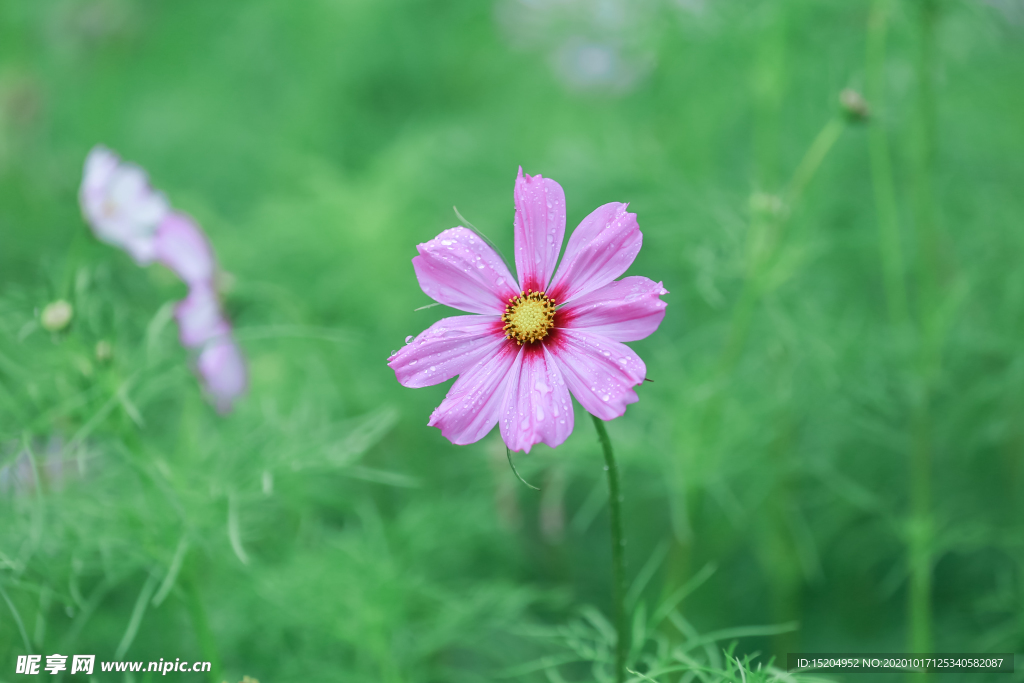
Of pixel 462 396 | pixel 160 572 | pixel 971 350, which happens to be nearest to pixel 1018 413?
pixel 971 350

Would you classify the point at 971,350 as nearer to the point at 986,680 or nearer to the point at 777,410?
the point at 777,410

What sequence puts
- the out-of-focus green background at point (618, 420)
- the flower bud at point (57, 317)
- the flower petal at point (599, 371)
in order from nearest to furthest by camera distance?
the flower petal at point (599, 371) → the flower bud at point (57, 317) → the out-of-focus green background at point (618, 420)

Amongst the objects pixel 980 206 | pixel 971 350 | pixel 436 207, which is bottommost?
pixel 971 350

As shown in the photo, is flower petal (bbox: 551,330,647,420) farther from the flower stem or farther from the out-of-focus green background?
the out-of-focus green background

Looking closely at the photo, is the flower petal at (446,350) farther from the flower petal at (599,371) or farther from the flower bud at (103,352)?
the flower bud at (103,352)

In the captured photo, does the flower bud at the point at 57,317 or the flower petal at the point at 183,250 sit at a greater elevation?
the flower petal at the point at 183,250

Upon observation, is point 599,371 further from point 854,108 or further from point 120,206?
point 120,206

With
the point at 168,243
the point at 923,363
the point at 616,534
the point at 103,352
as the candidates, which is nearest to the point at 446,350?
the point at 616,534

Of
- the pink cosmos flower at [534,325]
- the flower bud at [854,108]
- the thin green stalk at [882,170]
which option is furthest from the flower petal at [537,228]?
the thin green stalk at [882,170]
